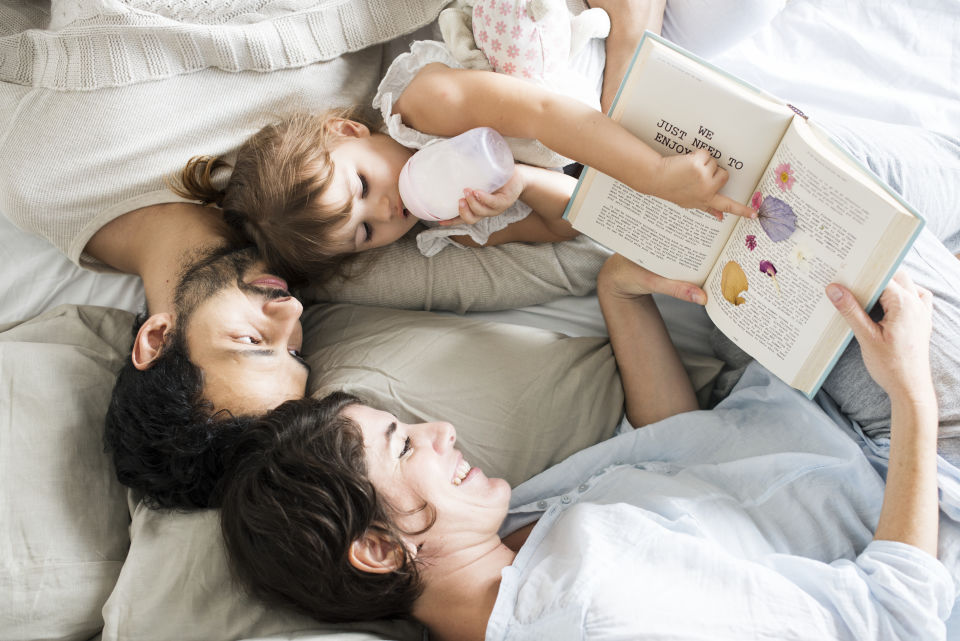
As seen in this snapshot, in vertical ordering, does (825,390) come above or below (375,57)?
below

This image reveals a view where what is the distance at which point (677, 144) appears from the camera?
42.1 inches

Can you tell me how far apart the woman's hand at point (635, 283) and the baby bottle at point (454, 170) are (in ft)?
0.83

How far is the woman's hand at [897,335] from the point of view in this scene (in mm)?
969

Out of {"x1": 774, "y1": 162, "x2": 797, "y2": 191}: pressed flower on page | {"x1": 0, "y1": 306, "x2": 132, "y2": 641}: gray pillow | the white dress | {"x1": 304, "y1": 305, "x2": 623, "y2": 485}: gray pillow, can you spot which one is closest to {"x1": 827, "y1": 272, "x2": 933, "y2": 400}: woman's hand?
{"x1": 774, "y1": 162, "x2": 797, "y2": 191}: pressed flower on page

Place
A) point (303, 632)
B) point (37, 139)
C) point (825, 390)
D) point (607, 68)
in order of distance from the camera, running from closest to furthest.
Result: point (303, 632)
point (825, 390)
point (37, 139)
point (607, 68)

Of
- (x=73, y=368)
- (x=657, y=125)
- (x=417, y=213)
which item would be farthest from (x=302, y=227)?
(x=657, y=125)

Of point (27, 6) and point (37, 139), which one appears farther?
point (27, 6)

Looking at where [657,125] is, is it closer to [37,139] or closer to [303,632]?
[303,632]

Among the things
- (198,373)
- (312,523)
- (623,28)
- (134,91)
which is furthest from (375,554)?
(623,28)

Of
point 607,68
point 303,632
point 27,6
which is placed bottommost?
point 303,632

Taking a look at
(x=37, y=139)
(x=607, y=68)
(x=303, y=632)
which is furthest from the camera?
(x=607, y=68)

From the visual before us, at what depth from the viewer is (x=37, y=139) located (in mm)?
1349

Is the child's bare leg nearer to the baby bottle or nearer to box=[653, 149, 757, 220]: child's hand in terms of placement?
the baby bottle

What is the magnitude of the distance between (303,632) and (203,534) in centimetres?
21
